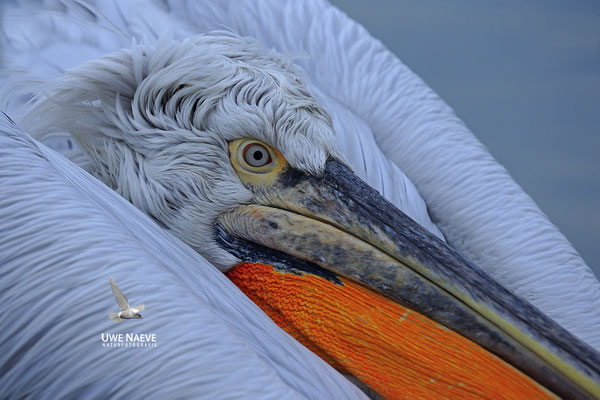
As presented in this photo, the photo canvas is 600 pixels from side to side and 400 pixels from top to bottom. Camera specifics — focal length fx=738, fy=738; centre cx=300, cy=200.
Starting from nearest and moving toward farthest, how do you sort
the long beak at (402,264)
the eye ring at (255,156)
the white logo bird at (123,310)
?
the white logo bird at (123,310), the long beak at (402,264), the eye ring at (255,156)

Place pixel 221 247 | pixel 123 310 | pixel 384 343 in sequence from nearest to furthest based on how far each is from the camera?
1. pixel 123 310
2. pixel 384 343
3. pixel 221 247

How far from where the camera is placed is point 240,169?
1250mm

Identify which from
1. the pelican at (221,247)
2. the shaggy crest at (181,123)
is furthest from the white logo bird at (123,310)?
the shaggy crest at (181,123)

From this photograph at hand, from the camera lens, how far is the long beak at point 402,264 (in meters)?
1.12

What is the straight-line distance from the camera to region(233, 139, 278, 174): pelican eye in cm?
124

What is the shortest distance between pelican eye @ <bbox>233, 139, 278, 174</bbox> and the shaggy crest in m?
0.01

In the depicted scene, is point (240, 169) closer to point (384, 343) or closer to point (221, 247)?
point (221, 247)

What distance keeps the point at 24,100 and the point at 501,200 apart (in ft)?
3.84

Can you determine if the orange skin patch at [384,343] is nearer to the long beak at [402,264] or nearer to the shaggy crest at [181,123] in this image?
the long beak at [402,264]

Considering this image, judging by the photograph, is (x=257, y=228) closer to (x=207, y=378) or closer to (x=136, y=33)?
(x=207, y=378)

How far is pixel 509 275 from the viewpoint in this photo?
5.88 feet

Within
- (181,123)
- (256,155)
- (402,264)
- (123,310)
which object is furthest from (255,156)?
(123,310)

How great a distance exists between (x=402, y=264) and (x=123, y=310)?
0.54m

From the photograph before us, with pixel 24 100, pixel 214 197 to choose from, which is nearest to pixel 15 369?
pixel 214 197
